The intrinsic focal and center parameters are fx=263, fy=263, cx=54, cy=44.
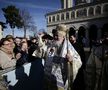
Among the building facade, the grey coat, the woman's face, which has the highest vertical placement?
the building facade

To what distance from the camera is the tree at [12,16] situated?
51.1 metres

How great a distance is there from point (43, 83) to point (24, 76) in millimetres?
633

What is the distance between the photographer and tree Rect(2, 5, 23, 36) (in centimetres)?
5106

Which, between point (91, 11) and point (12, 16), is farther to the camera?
point (91, 11)

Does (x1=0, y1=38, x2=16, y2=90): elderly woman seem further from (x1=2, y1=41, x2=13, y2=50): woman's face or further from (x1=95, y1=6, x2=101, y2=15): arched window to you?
(x1=95, y1=6, x2=101, y2=15): arched window

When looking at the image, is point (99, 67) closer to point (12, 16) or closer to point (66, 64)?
point (66, 64)

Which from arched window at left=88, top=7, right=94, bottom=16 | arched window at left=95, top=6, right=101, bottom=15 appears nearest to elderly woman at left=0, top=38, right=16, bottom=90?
arched window at left=95, top=6, right=101, bottom=15

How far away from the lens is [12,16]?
176 ft

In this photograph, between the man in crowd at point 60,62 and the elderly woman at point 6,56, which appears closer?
the elderly woman at point 6,56

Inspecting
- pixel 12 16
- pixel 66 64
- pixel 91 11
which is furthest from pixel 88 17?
pixel 66 64

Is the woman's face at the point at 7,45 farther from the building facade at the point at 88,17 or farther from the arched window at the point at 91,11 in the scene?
the arched window at the point at 91,11

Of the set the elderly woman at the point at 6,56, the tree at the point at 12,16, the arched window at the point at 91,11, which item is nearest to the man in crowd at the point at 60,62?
the elderly woman at the point at 6,56

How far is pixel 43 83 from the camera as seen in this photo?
5672mm

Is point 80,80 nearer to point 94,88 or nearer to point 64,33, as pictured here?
point 94,88
